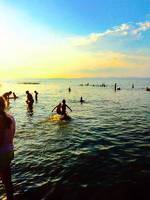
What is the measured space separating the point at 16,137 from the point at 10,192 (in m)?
12.8

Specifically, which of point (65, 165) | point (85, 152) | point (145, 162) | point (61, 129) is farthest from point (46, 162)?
point (61, 129)

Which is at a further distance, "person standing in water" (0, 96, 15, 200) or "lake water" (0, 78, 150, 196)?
"lake water" (0, 78, 150, 196)

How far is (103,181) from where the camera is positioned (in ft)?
39.7

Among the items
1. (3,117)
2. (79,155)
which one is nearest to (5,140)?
(3,117)

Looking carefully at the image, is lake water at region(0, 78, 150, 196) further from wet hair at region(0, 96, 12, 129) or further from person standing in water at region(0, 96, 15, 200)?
wet hair at region(0, 96, 12, 129)

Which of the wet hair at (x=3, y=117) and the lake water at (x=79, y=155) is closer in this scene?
the wet hair at (x=3, y=117)

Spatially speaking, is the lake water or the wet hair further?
the lake water

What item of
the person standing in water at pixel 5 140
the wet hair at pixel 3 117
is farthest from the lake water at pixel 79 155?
the wet hair at pixel 3 117

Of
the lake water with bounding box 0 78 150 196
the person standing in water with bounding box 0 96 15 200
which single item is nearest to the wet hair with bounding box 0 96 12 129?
the person standing in water with bounding box 0 96 15 200

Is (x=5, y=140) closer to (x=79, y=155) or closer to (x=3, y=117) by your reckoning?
(x=3, y=117)

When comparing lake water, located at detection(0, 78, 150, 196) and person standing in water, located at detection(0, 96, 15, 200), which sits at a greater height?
person standing in water, located at detection(0, 96, 15, 200)

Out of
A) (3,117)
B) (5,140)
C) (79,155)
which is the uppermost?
(3,117)

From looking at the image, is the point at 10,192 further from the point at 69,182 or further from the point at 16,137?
the point at 16,137

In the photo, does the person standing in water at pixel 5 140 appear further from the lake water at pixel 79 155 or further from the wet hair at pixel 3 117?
the lake water at pixel 79 155
